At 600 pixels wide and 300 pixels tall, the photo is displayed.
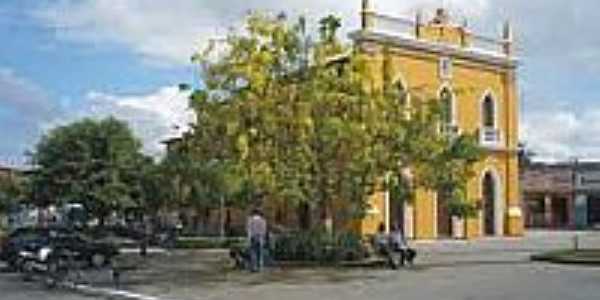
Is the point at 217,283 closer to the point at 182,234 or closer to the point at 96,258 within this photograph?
the point at 96,258

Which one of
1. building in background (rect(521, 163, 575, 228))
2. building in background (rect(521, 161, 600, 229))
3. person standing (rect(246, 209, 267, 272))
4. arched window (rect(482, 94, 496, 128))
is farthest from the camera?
building in background (rect(521, 163, 575, 228))

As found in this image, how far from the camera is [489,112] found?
2441 inches

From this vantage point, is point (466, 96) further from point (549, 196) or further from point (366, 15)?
point (549, 196)

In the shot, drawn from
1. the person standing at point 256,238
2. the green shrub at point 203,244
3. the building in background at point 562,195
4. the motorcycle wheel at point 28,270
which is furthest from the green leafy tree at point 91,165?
the building in background at point 562,195

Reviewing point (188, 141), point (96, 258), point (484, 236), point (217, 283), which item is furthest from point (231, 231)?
point (217, 283)

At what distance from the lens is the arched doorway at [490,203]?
61.9m

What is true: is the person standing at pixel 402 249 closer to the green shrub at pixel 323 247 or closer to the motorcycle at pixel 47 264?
the green shrub at pixel 323 247

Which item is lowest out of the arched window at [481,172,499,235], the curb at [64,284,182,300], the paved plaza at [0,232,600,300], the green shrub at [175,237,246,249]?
the curb at [64,284,182,300]

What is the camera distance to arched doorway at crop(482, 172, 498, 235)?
6191 cm

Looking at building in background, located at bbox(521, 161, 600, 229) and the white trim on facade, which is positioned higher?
the white trim on facade

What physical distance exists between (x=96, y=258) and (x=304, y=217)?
888 centimetres

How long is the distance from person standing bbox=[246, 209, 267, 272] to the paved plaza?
54cm

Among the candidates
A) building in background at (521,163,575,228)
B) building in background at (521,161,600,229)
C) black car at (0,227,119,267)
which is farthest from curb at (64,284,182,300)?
building in background at (521,163,575,228)

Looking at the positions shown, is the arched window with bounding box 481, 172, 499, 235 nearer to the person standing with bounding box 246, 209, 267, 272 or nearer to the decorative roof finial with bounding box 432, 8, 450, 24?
the decorative roof finial with bounding box 432, 8, 450, 24
